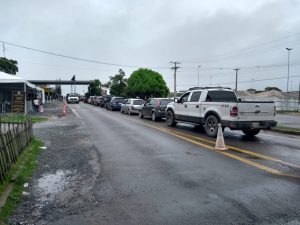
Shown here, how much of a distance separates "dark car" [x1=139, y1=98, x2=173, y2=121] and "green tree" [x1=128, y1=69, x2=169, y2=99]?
40.2 m

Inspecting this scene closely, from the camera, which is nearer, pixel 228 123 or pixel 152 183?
pixel 152 183

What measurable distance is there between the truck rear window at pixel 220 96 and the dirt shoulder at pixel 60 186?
20.1 ft

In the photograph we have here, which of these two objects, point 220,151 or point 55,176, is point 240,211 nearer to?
point 55,176

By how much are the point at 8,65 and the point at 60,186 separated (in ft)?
214

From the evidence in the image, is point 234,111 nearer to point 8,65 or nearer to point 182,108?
point 182,108

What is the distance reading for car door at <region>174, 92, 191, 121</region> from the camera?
56.1 ft

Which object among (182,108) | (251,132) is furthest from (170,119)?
(251,132)

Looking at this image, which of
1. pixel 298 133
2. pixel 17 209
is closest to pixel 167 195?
pixel 17 209

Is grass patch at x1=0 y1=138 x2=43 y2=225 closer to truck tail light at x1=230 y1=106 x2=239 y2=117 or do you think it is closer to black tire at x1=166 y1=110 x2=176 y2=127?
truck tail light at x1=230 y1=106 x2=239 y2=117

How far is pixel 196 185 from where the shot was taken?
6801mm

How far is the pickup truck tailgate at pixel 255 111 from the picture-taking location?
13492mm

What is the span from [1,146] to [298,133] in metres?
12.6

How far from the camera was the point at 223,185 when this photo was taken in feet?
22.2

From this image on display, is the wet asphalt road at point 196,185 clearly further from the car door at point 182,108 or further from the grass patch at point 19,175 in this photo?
the car door at point 182,108
